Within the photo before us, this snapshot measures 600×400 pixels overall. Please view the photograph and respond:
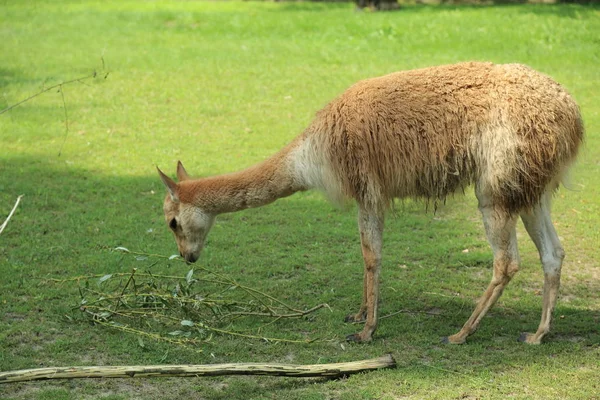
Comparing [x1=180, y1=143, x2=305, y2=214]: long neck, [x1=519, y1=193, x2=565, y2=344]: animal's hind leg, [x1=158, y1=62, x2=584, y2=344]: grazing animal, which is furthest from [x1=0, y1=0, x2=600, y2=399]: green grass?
[x1=180, y1=143, x2=305, y2=214]: long neck

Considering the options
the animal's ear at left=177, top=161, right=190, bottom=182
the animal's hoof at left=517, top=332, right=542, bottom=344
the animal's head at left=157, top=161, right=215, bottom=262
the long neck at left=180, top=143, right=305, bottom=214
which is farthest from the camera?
the animal's ear at left=177, top=161, right=190, bottom=182

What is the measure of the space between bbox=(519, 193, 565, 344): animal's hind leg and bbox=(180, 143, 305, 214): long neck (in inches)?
65.6

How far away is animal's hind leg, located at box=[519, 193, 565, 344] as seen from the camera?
5758mm

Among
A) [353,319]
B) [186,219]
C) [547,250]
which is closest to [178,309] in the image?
[186,219]

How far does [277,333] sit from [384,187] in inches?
49.8

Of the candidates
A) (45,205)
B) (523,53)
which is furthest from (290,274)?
(523,53)

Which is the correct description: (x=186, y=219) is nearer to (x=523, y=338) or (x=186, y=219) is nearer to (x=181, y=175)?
(x=181, y=175)

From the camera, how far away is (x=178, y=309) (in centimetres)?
612

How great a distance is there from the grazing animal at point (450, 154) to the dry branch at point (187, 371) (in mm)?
693

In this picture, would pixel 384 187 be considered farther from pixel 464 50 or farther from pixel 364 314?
pixel 464 50

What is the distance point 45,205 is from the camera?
864 cm

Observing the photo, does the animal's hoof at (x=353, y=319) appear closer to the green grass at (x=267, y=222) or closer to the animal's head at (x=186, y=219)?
the green grass at (x=267, y=222)

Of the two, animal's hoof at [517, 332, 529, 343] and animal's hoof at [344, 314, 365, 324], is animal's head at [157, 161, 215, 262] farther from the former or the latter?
animal's hoof at [517, 332, 529, 343]

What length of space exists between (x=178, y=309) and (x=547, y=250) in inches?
105
